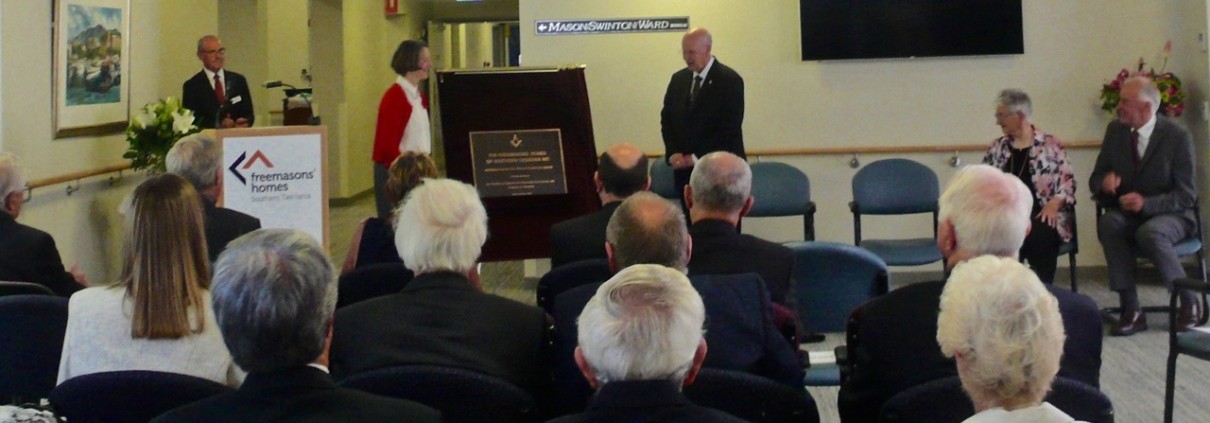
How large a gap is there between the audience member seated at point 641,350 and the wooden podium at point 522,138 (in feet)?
18.3

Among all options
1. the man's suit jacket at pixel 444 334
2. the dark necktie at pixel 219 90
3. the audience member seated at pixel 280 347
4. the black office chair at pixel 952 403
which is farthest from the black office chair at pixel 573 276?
the dark necktie at pixel 219 90

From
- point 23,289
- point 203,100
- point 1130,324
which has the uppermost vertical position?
point 203,100

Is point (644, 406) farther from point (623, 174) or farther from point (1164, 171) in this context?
point (1164, 171)

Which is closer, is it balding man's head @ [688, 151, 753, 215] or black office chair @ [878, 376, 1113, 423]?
black office chair @ [878, 376, 1113, 423]

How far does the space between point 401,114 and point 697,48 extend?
186 cm

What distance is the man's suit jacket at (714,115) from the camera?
7.61 metres

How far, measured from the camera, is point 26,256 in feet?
14.5

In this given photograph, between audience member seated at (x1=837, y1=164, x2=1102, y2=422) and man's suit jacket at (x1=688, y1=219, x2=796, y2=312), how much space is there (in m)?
0.69

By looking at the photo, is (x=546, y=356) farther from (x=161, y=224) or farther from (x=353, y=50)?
(x=353, y=50)

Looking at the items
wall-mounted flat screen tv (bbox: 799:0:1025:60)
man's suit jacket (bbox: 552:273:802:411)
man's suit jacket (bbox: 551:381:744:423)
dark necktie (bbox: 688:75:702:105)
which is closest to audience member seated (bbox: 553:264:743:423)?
man's suit jacket (bbox: 551:381:744:423)

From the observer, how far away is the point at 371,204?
563 inches

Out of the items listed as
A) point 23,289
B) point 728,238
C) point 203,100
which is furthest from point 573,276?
point 203,100

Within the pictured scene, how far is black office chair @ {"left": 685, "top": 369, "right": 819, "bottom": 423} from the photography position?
99.3 inches

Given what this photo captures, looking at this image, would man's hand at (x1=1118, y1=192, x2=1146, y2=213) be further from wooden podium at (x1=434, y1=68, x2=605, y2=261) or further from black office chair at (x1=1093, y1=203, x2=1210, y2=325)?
wooden podium at (x1=434, y1=68, x2=605, y2=261)
